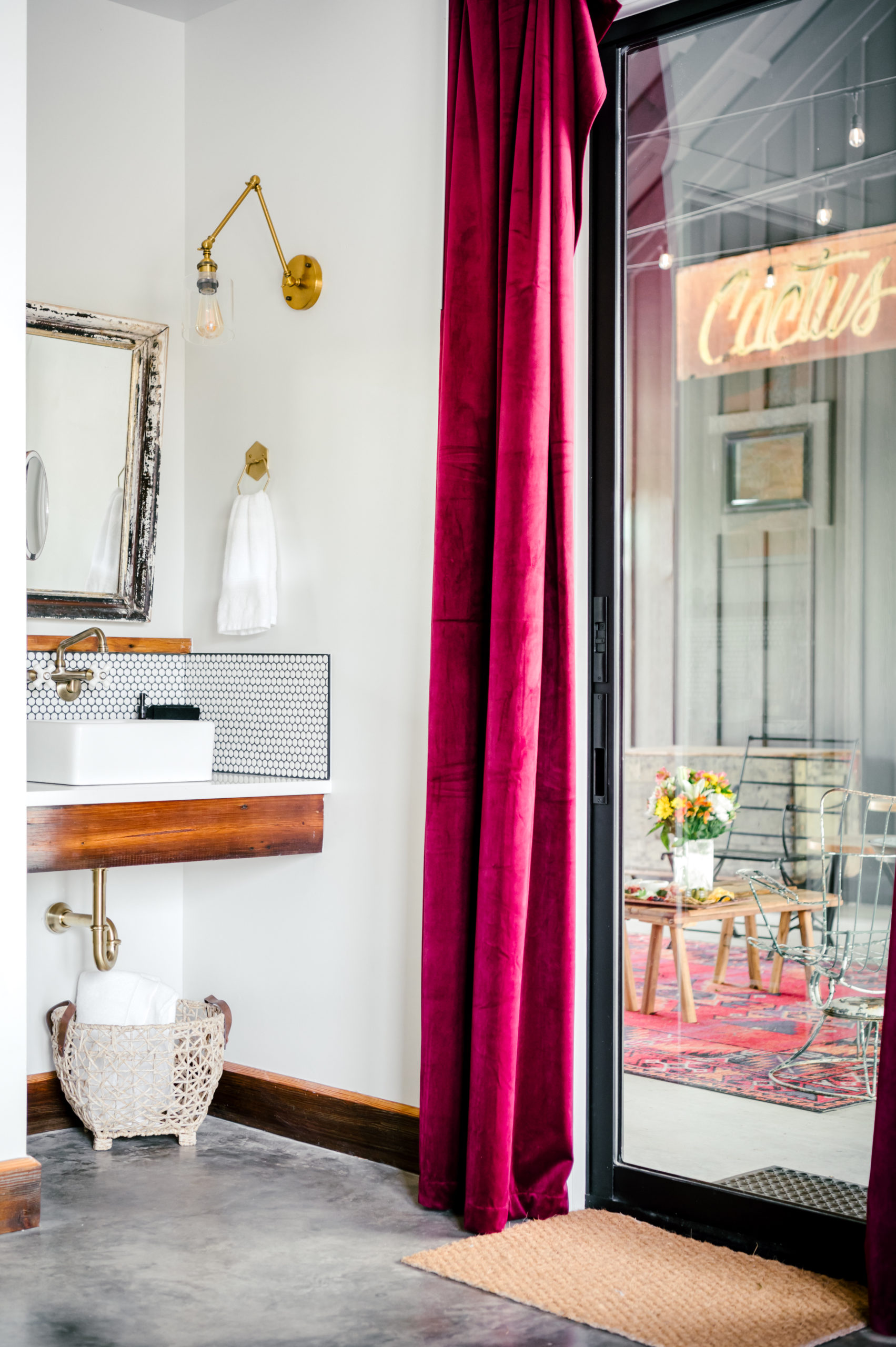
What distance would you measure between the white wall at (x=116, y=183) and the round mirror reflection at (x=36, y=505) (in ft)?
0.57

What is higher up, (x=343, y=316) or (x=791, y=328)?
(x=343, y=316)

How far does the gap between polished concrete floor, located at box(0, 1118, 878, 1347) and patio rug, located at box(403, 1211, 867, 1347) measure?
0.18 ft

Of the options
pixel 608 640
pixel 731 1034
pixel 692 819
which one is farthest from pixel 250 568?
pixel 731 1034

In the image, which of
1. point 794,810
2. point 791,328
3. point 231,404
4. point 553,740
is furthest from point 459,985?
point 231,404

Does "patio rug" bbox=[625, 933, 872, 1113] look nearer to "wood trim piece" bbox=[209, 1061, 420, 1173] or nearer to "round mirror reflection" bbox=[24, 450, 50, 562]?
"wood trim piece" bbox=[209, 1061, 420, 1173]

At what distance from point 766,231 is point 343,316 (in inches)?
42.9

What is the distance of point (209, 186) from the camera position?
3.73 metres

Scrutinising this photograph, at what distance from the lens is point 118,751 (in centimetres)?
316

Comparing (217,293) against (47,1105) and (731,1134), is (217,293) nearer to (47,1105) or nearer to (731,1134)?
(47,1105)

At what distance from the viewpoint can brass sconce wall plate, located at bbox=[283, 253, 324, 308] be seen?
134 inches

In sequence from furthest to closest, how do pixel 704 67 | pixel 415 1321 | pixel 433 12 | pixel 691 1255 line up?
pixel 433 12 → pixel 704 67 → pixel 691 1255 → pixel 415 1321

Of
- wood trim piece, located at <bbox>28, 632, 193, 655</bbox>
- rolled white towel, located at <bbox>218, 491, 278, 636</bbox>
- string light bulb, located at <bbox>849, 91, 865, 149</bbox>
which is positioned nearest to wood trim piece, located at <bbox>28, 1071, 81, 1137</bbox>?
wood trim piece, located at <bbox>28, 632, 193, 655</bbox>

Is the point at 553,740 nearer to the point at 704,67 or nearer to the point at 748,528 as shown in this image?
the point at 748,528

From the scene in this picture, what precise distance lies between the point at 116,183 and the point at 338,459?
3.32ft
